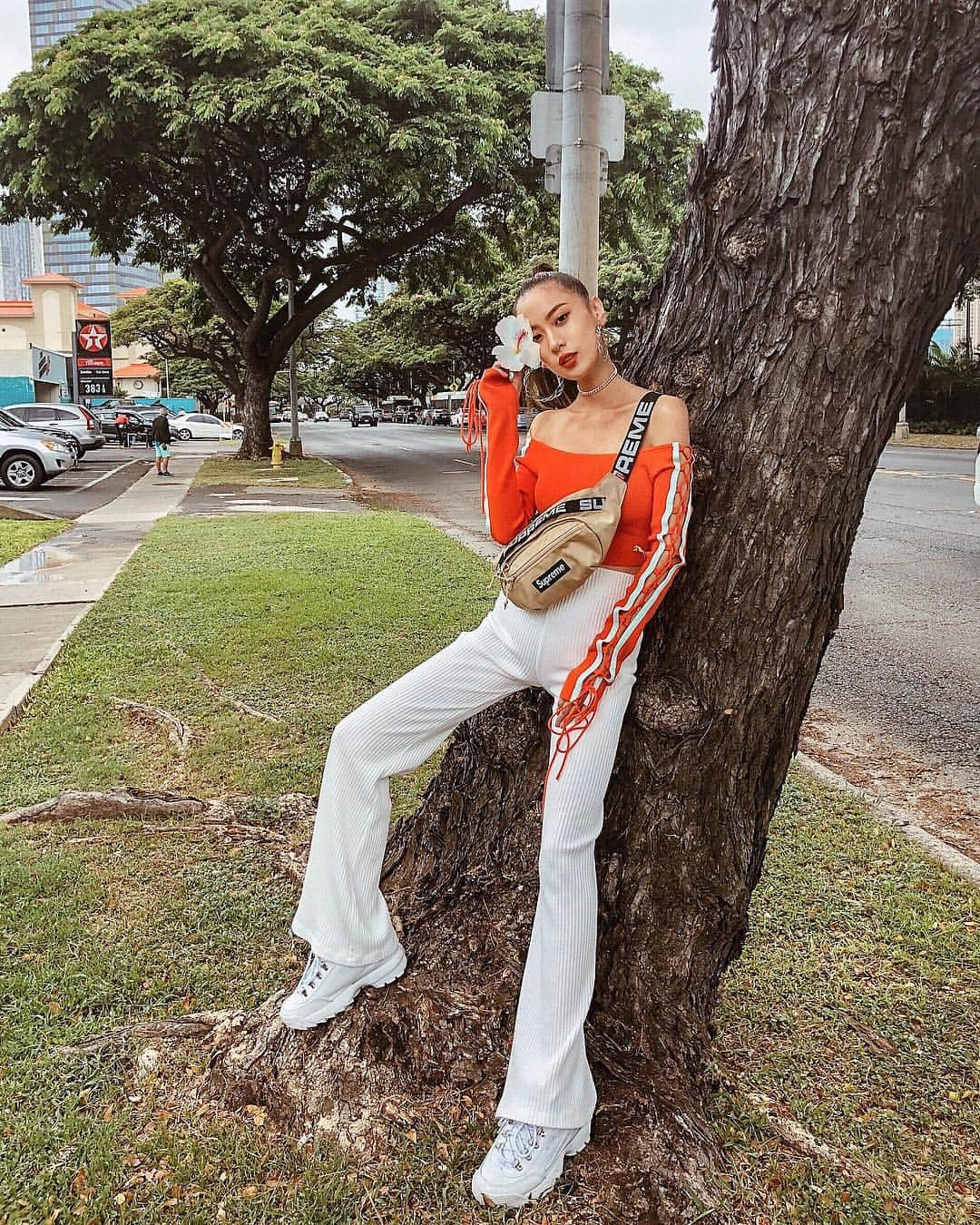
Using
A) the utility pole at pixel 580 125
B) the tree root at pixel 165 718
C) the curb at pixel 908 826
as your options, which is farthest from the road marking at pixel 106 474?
the curb at pixel 908 826

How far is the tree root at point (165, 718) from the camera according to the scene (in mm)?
5535

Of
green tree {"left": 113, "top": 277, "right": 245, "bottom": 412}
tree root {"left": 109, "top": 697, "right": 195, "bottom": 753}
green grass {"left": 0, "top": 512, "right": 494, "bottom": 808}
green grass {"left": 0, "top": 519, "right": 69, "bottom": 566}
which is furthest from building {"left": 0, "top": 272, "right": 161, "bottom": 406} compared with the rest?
tree root {"left": 109, "top": 697, "right": 195, "bottom": 753}

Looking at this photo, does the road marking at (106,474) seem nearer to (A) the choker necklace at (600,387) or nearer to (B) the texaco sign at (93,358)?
(B) the texaco sign at (93,358)

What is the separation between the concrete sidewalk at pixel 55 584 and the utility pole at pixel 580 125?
3.90 m

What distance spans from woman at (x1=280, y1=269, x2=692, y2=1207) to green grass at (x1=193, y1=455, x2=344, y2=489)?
18542 mm

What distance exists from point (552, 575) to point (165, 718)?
405 centimetres

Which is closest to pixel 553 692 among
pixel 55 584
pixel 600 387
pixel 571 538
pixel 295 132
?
pixel 571 538

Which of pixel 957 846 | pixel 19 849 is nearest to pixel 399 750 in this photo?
pixel 19 849

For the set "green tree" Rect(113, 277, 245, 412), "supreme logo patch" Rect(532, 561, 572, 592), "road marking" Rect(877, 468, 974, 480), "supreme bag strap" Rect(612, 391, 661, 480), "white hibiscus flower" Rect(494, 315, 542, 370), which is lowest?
"road marking" Rect(877, 468, 974, 480)

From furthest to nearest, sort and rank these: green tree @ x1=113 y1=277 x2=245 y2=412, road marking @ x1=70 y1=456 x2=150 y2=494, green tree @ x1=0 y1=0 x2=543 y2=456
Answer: green tree @ x1=113 y1=277 x2=245 y2=412, road marking @ x1=70 y1=456 x2=150 y2=494, green tree @ x1=0 y1=0 x2=543 y2=456

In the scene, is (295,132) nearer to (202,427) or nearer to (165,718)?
(165,718)

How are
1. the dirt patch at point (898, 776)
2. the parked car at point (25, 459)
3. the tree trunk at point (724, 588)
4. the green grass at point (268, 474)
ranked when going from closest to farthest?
the tree trunk at point (724, 588)
the dirt patch at point (898, 776)
the parked car at point (25, 459)
the green grass at point (268, 474)

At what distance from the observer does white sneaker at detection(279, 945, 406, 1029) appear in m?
2.64

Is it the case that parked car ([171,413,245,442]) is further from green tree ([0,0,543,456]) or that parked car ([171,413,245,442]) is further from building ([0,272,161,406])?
green tree ([0,0,543,456])
